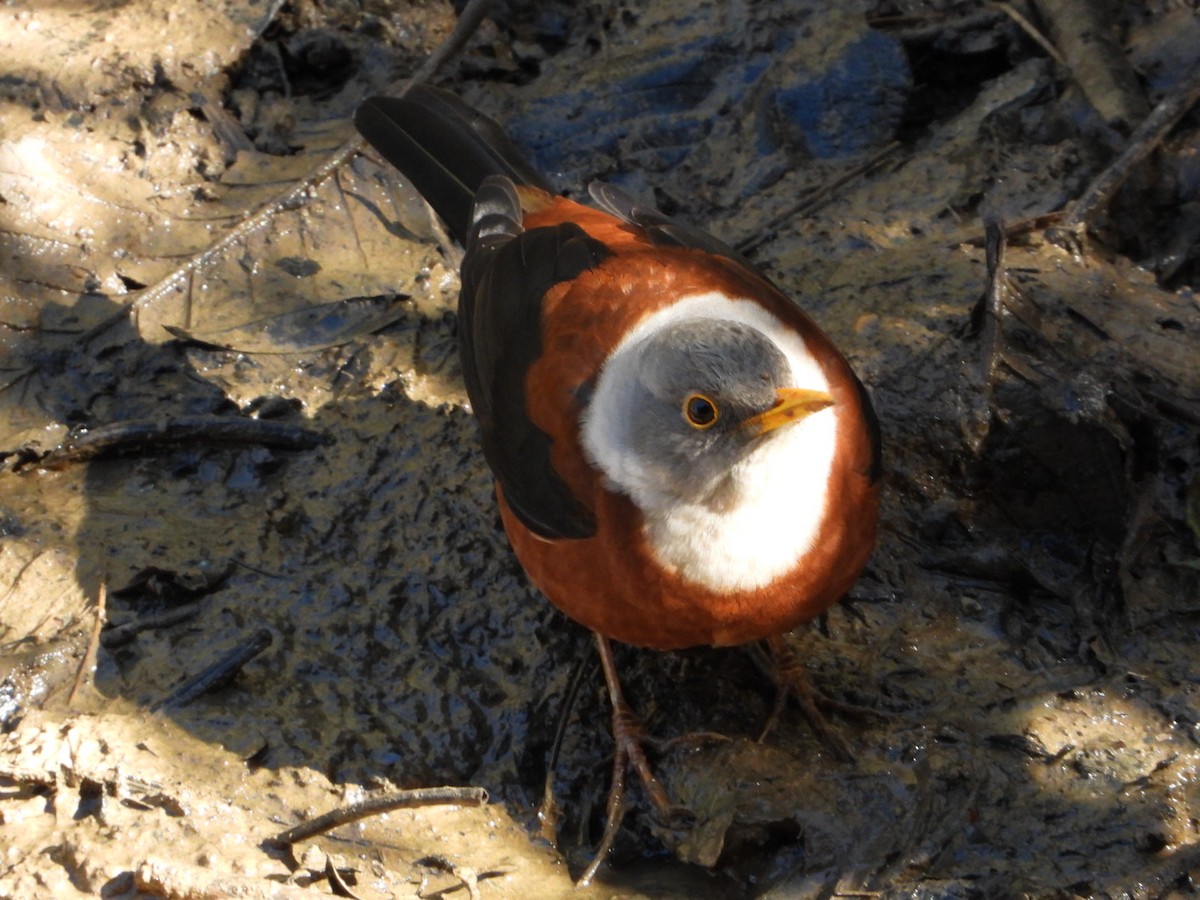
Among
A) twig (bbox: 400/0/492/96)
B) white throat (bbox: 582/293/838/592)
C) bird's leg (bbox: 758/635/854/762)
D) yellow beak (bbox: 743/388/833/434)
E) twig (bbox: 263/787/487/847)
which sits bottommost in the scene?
twig (bbox: 263/787/487/847)

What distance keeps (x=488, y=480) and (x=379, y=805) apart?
1466 millimetres

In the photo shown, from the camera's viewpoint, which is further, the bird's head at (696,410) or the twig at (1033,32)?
the twig at (1033,32)

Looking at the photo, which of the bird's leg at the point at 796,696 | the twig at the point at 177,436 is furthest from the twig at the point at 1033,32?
the twig at the point at 177,436

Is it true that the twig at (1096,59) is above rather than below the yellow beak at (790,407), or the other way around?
above

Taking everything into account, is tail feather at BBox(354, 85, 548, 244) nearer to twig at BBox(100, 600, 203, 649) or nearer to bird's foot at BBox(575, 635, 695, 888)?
twig at BBox(100, 600, 203, 649)

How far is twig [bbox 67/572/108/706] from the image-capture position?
407 centimetres

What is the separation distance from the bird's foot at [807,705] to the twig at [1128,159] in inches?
80.8

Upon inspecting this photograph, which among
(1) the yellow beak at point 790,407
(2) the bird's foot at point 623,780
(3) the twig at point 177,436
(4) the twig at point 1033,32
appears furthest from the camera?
(4) the twig at point 1033,32

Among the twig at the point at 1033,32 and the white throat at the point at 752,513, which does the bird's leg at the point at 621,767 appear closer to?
the white throat at the point at 752,513

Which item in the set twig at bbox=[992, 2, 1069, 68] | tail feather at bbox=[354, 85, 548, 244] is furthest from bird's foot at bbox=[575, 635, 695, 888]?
twig at bbox=[992, 2, 1069, 68]

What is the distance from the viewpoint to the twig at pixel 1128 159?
4.85 m

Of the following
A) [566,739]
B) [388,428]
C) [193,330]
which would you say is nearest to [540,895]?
[566,739]

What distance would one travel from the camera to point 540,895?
3.56 metres

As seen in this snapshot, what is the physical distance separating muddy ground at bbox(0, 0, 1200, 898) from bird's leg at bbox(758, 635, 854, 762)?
2.4 inches
